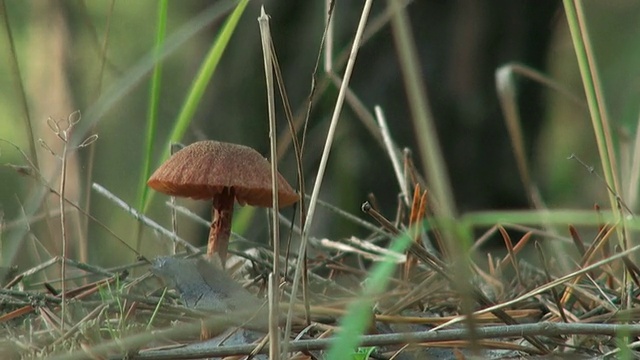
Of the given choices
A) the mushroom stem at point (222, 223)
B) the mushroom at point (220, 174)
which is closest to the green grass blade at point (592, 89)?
the mushroom at point (220, 174)

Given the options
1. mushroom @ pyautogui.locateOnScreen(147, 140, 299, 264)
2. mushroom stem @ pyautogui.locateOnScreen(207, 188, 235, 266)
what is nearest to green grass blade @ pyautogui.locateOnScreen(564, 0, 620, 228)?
mushroom @ pyautogui.locateOnScreen(147, 140, 299, 264)

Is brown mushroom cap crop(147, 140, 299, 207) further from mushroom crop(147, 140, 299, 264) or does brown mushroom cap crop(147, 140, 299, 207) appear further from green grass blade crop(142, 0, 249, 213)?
green grass blade crop(142, 0, 249, 213)

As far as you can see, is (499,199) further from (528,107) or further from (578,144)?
(578,144)

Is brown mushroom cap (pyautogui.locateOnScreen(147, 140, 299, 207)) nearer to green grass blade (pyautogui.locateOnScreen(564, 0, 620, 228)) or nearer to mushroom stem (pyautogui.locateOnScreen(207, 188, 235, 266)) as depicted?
mushroom stem (pyautogui.locateOnScreen(207, 188, 235, 266))

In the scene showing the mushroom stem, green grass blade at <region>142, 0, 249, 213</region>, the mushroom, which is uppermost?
green grass blade at <region>142, 0, 249, 213</region>

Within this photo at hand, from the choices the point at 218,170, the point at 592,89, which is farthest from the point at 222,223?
the point at 592,89

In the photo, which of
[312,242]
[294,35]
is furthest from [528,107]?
[312,242]

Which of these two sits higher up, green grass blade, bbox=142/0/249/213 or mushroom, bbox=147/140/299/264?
green grass blade, bbox=142/0/249/213

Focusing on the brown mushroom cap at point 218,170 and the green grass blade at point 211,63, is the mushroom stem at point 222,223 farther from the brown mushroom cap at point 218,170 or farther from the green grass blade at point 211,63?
the green grass blade at point 211,63

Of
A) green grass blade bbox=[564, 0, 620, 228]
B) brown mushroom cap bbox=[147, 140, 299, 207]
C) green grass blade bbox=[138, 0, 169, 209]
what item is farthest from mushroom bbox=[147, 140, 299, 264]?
green grass blade bbox=[564, 0, 620, 228]

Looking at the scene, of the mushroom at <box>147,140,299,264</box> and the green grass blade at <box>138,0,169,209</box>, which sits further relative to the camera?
the green grass blade at <box>138,0,169,209</box>
